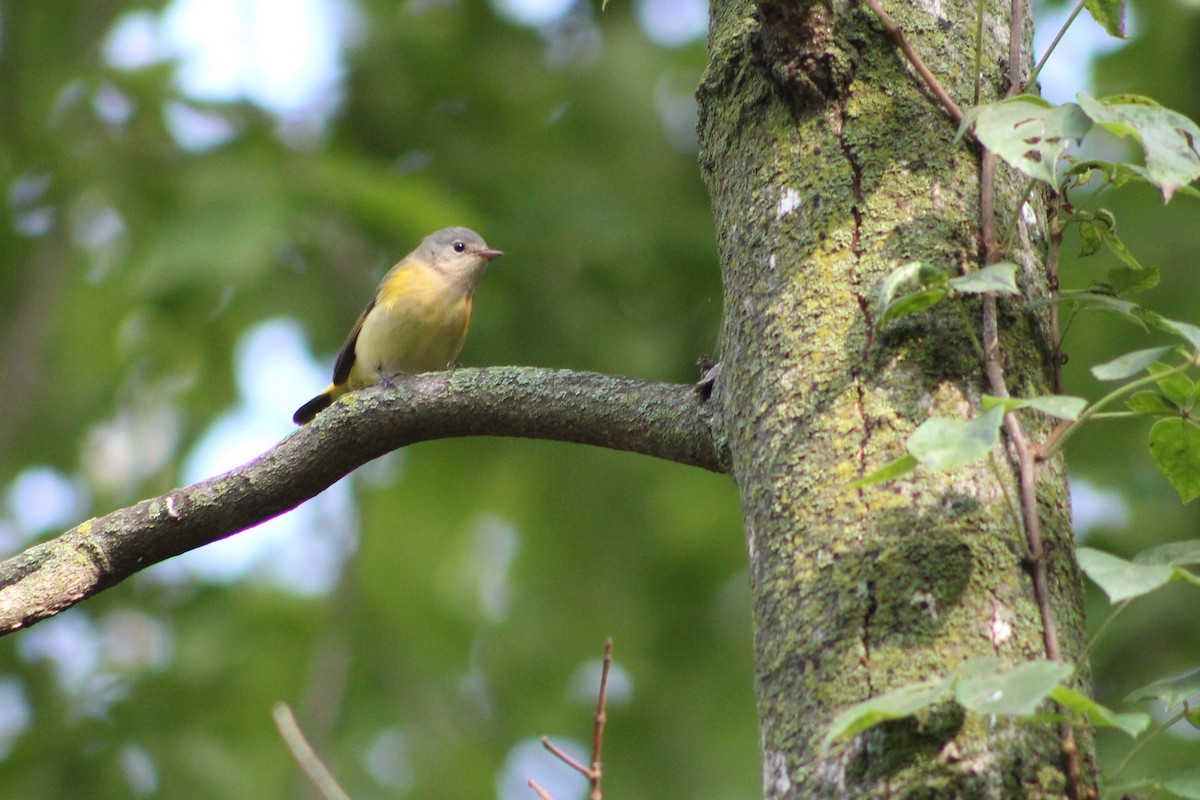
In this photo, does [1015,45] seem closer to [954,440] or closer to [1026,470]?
[1026,470]

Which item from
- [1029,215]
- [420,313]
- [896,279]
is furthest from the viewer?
[420,313]

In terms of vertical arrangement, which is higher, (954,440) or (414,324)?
(414,324)

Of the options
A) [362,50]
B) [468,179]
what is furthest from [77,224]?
[468,179]

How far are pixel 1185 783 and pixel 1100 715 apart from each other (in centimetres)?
22

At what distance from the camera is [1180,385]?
1925 mm

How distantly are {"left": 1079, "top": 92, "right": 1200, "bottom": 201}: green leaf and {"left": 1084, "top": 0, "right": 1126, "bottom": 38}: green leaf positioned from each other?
1.47 ft

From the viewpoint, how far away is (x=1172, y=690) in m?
1.74

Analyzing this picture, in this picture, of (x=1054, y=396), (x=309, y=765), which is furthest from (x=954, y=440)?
(x=309, y=765)

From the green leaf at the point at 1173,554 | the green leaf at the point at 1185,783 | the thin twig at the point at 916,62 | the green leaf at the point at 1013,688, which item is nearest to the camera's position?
the green leaf at the point at 1013,688

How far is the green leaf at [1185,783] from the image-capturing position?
1.53 m

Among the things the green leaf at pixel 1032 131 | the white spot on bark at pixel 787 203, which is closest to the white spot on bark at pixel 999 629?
the green leaf at pixel 1032 131

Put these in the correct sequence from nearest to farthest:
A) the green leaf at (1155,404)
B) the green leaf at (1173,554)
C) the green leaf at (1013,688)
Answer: the green leaf at (1013,688)
the green leaf at (1173,554)
the green leaf at (1155,404)

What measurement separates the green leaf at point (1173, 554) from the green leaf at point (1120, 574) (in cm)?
15

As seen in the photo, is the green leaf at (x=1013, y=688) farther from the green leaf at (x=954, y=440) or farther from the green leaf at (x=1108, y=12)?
the green leaf at (x=1108, y=12)
